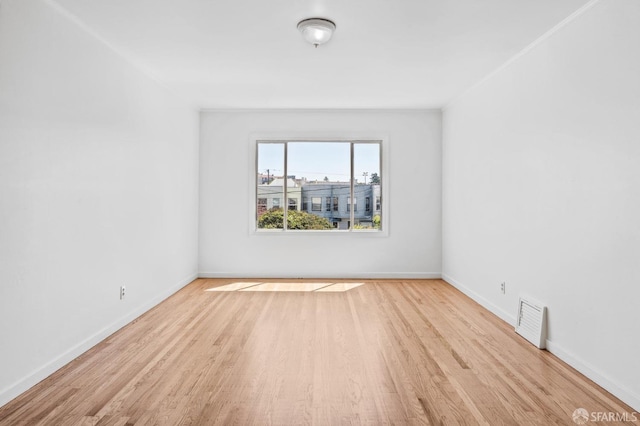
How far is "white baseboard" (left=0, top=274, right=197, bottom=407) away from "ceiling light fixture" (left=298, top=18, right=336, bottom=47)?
3.09 meters

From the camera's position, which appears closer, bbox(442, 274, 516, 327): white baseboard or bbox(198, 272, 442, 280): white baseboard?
bbox(442, 274, 516, 327): white baseboard

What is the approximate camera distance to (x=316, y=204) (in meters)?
6.09

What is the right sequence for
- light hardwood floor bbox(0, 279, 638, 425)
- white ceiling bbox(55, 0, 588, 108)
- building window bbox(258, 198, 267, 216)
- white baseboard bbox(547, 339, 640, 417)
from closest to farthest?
light hardwood floor bbox(0, 279, 638, 425), white baseboard bbox(547, 339, 640, 417), white ceiling bbox(55, 0, 588, 108), building window bbox(258, 198, 267, 216)

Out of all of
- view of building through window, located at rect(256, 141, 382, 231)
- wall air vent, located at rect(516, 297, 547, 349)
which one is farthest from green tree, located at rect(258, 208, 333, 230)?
wall air vent, located at rect(516, 297, 547, 349)

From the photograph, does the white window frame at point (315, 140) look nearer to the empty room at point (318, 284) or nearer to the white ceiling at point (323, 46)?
the empty room at point (318, 284)

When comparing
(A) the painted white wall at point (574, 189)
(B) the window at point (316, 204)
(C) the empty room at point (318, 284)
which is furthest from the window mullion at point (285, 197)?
(A) the painted white wall at point (574, 189)

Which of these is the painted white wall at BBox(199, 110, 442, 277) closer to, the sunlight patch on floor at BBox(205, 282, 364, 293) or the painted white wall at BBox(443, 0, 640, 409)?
the sunlight patch on floor at BBox(205, 282, 364, 293)

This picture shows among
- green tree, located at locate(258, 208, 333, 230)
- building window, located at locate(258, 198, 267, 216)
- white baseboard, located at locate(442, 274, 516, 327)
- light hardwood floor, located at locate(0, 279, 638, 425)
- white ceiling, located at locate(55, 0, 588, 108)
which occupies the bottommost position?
light hardwood floor, located at locate(0, 279, 638, 425)

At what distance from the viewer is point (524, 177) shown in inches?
139

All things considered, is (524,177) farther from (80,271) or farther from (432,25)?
(80,271)

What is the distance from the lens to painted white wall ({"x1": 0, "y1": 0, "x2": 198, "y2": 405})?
2322 millimetres

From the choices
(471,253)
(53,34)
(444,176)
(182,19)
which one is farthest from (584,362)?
(53,34)

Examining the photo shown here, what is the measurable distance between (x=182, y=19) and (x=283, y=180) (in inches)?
130

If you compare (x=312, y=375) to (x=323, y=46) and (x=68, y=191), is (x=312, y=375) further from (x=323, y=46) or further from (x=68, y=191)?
(x=323, y=46)
